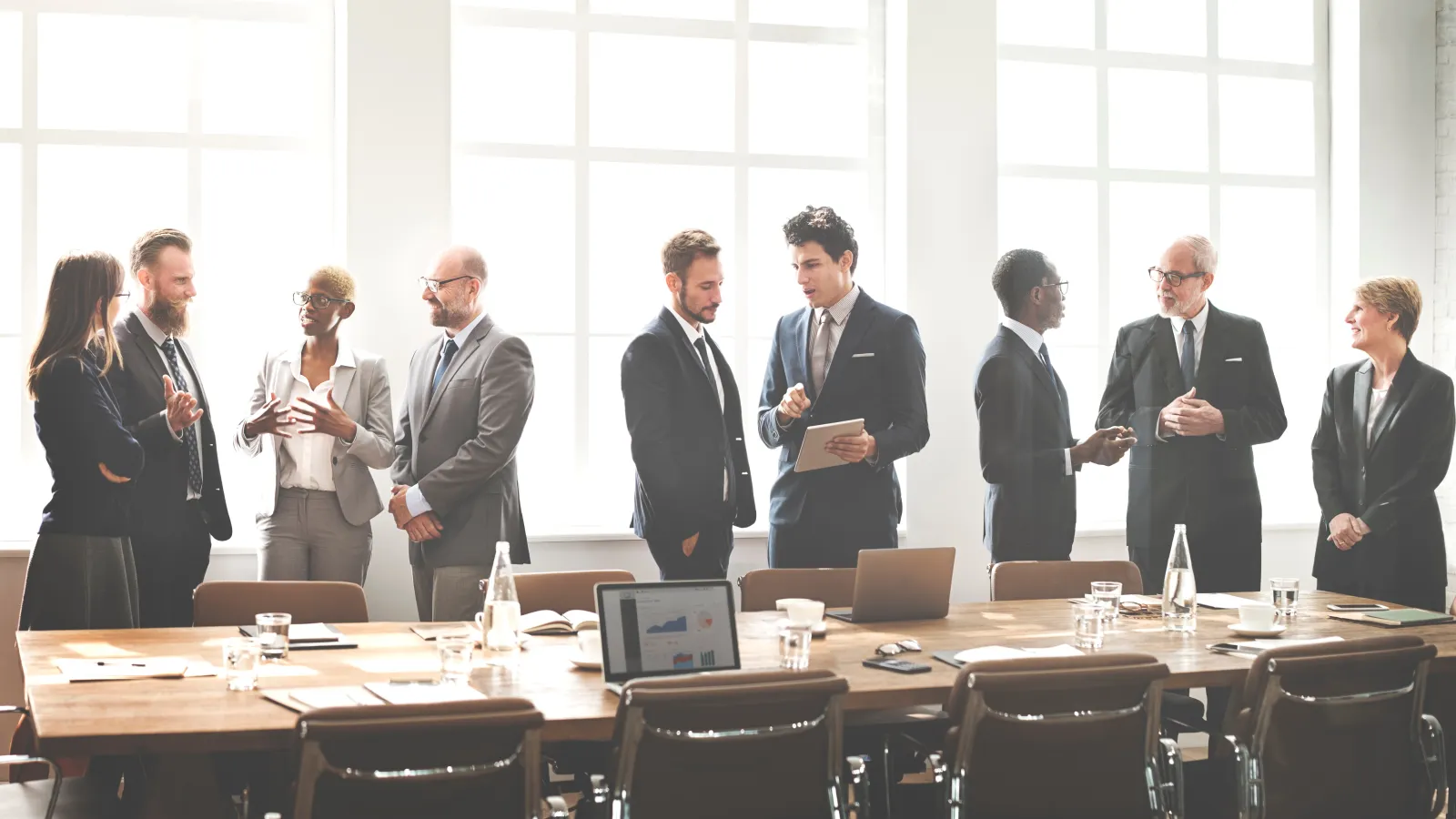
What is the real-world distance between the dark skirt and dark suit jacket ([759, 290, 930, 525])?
239 cm

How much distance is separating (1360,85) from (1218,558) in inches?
120

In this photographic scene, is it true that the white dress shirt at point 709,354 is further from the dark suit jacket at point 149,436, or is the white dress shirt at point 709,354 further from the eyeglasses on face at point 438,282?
the dark suit jacket at point 149,436

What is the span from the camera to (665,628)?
9.37ft

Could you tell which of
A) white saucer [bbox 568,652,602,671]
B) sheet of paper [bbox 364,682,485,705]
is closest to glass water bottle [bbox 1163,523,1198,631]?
white saucer [bbox 568,652,602,671]

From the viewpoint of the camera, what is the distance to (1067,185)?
677 cm

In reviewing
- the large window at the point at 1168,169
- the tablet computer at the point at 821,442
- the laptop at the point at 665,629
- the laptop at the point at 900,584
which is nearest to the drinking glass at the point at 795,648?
the laptop at the point at 665,629

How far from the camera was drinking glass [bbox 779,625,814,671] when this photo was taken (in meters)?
2.98

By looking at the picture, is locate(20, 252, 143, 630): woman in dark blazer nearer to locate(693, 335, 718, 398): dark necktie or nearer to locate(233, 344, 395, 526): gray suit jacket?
locate(233, 344, 395, 526): gray suit jacket

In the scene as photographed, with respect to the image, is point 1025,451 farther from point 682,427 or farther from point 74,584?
point 74,584

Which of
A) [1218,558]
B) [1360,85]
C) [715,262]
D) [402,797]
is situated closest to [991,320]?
[1218,558]

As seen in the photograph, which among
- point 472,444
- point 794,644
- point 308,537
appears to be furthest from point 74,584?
point 794,644

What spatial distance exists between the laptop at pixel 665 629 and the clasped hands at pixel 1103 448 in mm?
2821

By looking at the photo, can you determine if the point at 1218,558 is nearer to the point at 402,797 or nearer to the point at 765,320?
the point at 765,320

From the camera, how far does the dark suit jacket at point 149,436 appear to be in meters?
4.46
